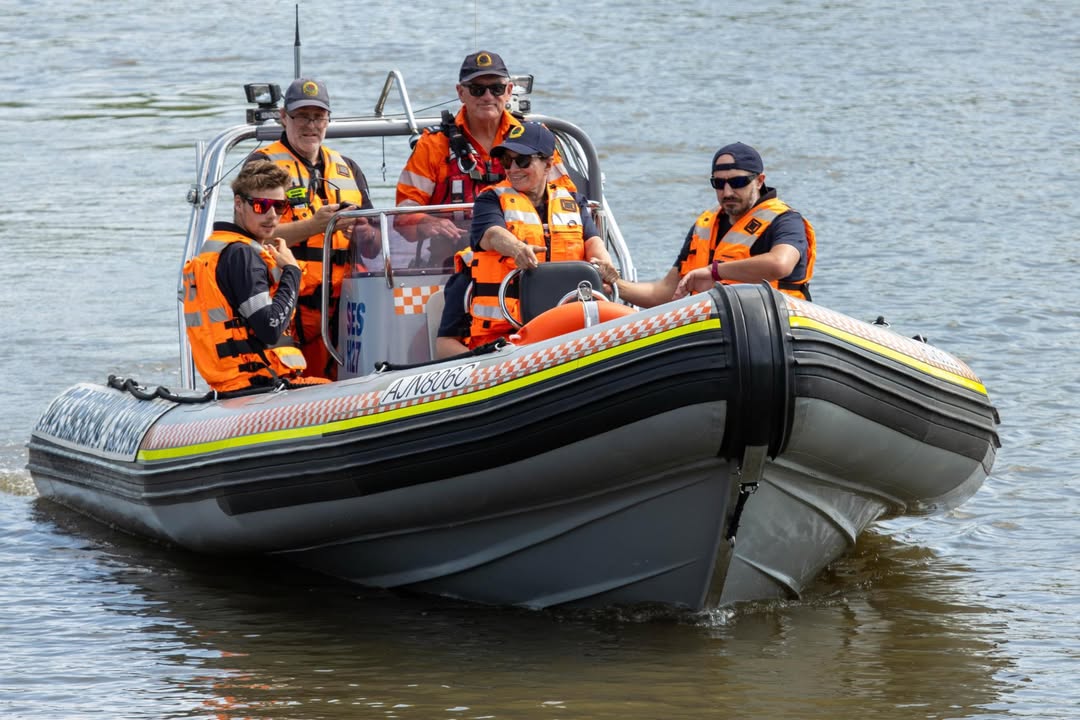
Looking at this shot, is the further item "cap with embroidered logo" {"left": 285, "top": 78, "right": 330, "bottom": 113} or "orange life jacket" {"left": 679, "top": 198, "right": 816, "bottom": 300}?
"cap with embroidered logo" {"left": 285, "top": 78, "right": 330, "bottom": 113}

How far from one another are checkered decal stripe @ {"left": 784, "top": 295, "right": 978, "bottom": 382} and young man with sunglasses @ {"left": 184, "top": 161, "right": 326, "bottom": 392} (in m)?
1.72

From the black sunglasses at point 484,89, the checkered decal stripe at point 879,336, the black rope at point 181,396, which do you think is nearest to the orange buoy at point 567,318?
the checkered decal stripe at point 879,336

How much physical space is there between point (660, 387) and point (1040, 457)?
3210 millimetres

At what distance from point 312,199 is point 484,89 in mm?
715

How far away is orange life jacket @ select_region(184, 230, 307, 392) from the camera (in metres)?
5.30

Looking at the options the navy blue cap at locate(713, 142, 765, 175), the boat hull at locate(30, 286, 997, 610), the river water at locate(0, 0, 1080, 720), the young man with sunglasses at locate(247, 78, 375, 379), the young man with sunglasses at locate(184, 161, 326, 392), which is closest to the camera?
the boat hull at locate(30, 286, 997, 610)

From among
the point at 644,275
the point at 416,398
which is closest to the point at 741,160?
the point at 416,398

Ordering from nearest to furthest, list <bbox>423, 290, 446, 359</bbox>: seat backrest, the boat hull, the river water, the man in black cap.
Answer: the boat hull → the river water → the man in black cap → <bbox>423, 290, 446, 359</bbox>: seat backrest

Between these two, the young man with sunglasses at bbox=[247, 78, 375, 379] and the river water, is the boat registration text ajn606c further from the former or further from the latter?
the young man with sunglasses at bbox=[247, 78, 375, 379]

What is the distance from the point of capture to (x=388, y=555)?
16.7 ft

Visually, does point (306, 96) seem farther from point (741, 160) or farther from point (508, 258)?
point (741, 160)

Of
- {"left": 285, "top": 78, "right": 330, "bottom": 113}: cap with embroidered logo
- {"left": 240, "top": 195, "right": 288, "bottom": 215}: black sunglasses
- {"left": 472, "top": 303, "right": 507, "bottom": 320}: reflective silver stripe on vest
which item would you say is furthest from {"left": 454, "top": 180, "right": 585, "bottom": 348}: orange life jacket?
{"left": 285, "top": 78, "right": 330, "bottom": 113}: cap with embroidered logo

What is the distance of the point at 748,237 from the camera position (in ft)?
16.9

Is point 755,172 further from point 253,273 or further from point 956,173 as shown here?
point 956,173
